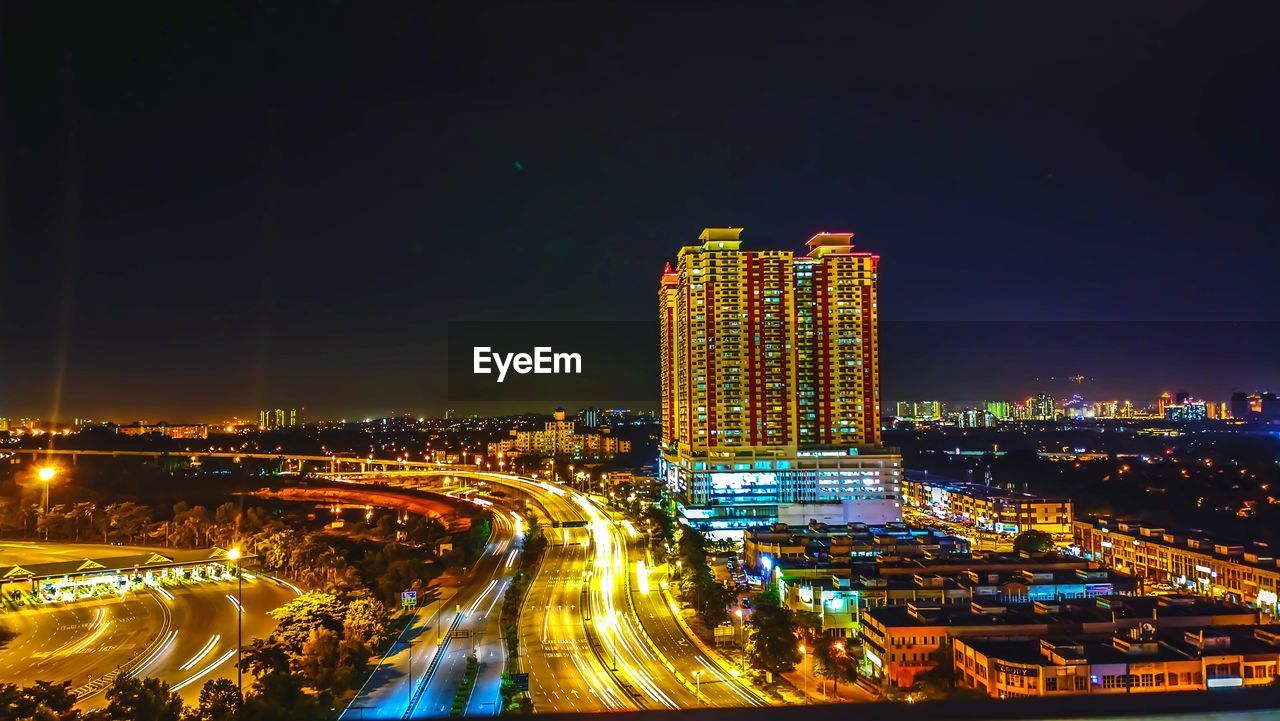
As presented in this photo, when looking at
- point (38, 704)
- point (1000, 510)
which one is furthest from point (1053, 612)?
point (1000, 510)

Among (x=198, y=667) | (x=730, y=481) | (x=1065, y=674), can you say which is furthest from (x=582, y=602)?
(x=730, y=481)

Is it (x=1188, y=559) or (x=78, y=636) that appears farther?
(x=1188, y=559)

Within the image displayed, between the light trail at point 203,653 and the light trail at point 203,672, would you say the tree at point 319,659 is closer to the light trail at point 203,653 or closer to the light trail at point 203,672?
the light trail at point 203,672

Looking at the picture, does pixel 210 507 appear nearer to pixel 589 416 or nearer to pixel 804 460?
pixel 804 460

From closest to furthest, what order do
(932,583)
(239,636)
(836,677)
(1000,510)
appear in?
(239,636)
(836,677)
(932,583)
(1000,510)

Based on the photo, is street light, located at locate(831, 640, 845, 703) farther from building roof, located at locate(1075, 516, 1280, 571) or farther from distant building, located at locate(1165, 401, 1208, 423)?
distant building, located at locate(1165, 401, 1208, 423)

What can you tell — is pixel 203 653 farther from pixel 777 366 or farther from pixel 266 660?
pixel 777 366

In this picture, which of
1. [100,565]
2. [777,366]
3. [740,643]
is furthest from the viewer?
[777,366]
